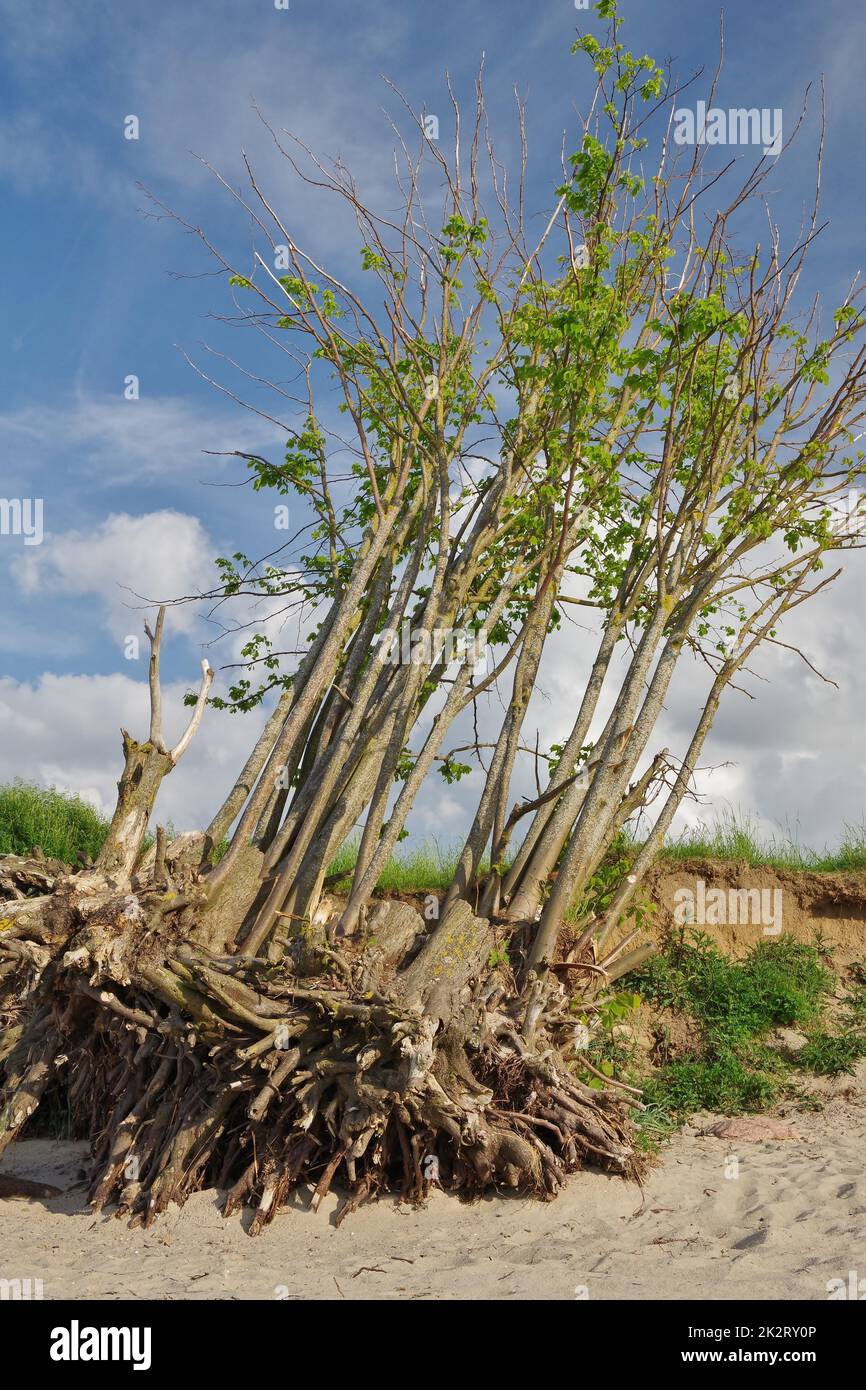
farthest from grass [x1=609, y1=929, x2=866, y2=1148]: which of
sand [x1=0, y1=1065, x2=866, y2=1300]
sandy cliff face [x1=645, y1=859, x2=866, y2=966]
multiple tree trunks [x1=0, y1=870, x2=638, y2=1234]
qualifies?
multiple tree trunks [x1=0, y1=870, x2=638, y2=1234]

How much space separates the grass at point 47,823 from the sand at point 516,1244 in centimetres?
651

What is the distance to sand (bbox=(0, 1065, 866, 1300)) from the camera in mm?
5277

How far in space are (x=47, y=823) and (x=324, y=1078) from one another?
26.4 feet

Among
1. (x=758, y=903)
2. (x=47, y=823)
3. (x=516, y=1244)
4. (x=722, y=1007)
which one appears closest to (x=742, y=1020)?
(x=722, y=1007)

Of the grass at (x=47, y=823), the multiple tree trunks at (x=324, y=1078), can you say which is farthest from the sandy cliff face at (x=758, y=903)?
the grass at (x=47, y=823)

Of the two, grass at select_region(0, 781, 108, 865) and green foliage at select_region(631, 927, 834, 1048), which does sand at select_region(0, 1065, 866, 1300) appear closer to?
green foliage at select_region(631, 927, 834, 1048)

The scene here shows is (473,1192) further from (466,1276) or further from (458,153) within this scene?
(458,153)

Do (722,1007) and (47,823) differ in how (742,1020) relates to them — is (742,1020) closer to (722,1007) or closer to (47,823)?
(722,1007)

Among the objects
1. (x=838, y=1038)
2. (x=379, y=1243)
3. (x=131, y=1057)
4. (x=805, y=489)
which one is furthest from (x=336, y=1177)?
(x=805, y=489)

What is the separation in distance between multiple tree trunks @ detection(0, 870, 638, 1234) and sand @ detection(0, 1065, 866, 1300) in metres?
0.17

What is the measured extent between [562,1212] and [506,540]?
536 cm

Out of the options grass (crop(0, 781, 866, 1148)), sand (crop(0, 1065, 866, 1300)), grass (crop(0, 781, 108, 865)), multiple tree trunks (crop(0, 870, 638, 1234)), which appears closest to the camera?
sand (crop(0, 1065, 866, 1300))

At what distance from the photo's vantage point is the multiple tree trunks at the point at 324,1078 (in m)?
6.33

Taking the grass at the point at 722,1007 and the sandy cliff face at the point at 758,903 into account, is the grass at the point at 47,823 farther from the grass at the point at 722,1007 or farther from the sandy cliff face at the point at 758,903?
the sandy cliff face at the point at 758,903
